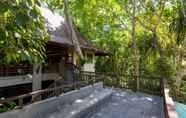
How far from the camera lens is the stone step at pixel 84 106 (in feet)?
19.8

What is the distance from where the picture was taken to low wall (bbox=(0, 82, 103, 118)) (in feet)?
16.3

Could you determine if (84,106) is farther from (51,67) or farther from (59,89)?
(51,67)

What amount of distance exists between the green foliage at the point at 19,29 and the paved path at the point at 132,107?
4.01 meters

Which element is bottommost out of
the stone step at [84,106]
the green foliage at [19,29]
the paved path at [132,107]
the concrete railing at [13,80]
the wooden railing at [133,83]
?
the paved path at [132,107]

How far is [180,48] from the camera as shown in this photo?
13.3m

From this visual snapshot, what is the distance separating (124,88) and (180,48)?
4.56m

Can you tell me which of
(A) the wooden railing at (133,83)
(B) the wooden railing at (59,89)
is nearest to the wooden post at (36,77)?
(B) the wooden railing at (59,89)

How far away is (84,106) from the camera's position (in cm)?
683

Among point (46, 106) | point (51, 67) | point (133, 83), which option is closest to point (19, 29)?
point (46, 106)

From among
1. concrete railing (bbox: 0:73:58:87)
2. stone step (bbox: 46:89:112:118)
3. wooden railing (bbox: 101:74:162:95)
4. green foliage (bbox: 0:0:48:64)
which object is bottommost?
stone step (bbox: 46:89:112:118)

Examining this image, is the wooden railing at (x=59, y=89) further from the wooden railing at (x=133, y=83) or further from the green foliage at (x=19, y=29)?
the green foliage at (x=19, y=29)

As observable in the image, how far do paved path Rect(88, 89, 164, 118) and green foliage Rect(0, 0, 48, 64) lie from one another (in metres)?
4.01

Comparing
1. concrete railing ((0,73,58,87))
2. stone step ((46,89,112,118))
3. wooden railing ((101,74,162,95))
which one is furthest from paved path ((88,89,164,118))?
concrete railing ((0,73,58,87))

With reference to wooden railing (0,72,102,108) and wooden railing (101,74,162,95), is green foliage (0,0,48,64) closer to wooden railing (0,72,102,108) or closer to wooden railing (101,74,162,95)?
wooden railing (0,72,102,108)
